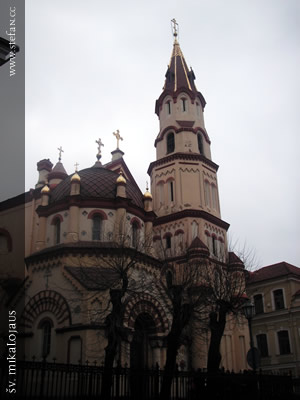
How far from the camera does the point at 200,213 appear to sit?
34906 millimetres

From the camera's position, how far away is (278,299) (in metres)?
39.8

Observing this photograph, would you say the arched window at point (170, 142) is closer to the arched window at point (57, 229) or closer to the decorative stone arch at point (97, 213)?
the decorative stone arch at point (97, 213)

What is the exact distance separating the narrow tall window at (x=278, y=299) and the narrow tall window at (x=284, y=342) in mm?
2278

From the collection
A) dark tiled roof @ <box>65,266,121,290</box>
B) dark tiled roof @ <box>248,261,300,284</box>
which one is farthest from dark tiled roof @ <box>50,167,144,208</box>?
dark tiled roof @ <box>248,261,300,284</box>

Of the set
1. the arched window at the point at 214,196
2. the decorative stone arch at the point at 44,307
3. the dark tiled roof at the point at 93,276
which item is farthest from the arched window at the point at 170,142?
the decorative stone arch at the point at 44,307

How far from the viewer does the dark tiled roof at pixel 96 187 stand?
30.2 m

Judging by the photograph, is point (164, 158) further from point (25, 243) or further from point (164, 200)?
point (25, 243)

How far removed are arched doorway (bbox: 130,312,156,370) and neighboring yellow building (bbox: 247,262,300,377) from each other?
→ 16.1 meters

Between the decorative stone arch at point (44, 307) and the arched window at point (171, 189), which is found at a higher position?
the arched window at point (171, 189)

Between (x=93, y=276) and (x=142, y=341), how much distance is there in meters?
4.96

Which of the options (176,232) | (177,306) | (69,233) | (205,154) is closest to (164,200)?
(176,232)

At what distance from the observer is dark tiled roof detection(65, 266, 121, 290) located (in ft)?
76.0

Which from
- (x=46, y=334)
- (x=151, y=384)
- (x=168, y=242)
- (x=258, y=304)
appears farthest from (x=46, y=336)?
(x=258, y=304)

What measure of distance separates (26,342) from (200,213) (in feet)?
54.8
